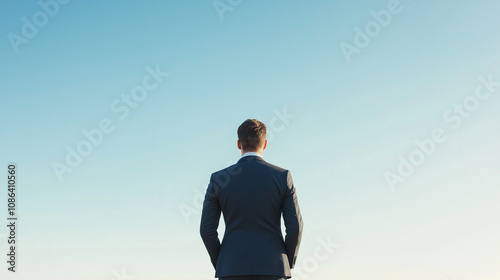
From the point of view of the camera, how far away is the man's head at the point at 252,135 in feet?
17.8

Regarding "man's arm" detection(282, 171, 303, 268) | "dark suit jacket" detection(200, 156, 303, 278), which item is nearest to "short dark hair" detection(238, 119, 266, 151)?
"dark suit jacket" detection(200, 156, 303, 278)

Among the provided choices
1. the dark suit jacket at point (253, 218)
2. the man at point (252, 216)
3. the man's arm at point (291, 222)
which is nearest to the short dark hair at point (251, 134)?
the man at point (252, 216)

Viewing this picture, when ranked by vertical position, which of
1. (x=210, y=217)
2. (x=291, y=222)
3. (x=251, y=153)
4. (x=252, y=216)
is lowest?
(x=291, y=222)

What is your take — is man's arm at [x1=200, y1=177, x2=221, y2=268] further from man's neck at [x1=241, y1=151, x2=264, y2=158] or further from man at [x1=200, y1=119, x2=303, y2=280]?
man's neck at [x1=241, y1=151, x2=264, y2=158]

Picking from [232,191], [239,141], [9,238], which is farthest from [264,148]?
[9,238]

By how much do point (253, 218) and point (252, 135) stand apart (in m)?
0.91

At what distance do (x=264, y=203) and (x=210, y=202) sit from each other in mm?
626

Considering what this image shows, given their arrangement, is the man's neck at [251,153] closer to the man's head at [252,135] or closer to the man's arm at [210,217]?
the man's head at [252,135]

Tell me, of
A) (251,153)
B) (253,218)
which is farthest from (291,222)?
(251,153)

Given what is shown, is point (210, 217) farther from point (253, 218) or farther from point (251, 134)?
point (251, 134)

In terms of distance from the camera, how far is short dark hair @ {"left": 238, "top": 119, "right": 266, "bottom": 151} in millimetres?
5438

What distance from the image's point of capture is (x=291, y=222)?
525 cm

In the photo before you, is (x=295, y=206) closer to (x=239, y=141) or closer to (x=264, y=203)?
(x=264, y=203)

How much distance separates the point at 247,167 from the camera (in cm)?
538
